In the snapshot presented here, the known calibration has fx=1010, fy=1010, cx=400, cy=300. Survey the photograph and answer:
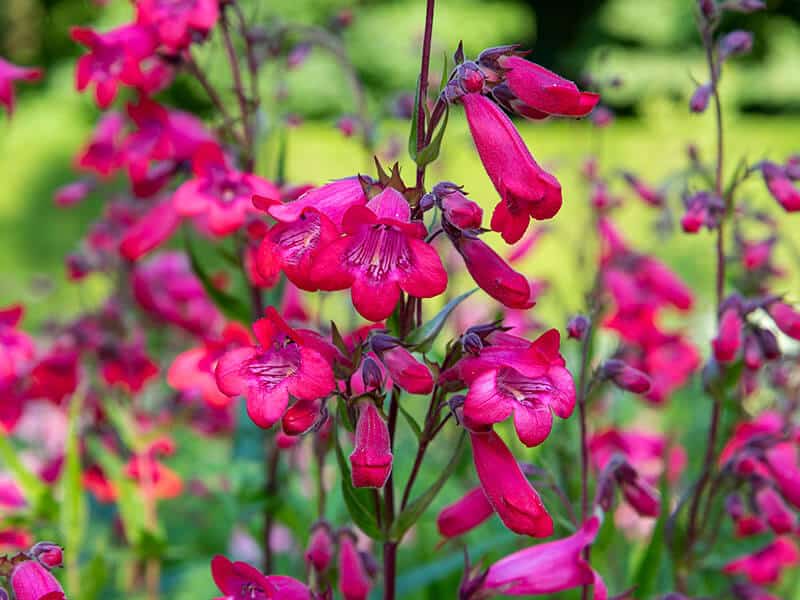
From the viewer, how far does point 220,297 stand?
2.04 m

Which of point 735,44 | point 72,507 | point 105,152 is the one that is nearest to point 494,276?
point 735,44

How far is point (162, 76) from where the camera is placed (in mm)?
1971

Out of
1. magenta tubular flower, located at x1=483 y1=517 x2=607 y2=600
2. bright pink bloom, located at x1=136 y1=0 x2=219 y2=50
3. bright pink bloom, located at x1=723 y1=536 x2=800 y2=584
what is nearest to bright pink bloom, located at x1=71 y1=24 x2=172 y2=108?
bright pink bloom, located at x1=136 y1=0 x2=219 y2=50

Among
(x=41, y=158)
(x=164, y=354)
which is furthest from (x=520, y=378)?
(x=41, y=158)

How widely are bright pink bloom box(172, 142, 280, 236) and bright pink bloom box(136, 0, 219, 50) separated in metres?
0.19

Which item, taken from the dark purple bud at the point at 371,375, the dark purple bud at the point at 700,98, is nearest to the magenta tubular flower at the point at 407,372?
the dark purple bud at the point at 371,375

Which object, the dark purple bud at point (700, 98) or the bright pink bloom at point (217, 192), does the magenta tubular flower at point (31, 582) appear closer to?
the bright pink bloom at point (217, 192)

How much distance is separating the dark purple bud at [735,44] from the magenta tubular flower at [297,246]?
1.00m

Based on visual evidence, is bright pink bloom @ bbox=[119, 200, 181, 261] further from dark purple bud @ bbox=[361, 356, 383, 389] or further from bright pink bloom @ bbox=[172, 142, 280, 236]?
dark purple bud @ bbox=[361, 356, 383, 389]

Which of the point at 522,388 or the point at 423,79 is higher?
the point at 423,79

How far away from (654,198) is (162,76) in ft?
3.68

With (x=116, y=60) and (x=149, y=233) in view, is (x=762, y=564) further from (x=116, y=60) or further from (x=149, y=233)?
Result: (x=116, y=60)

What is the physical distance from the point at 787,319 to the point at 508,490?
76cm

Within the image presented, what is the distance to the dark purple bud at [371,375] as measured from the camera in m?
1.15
